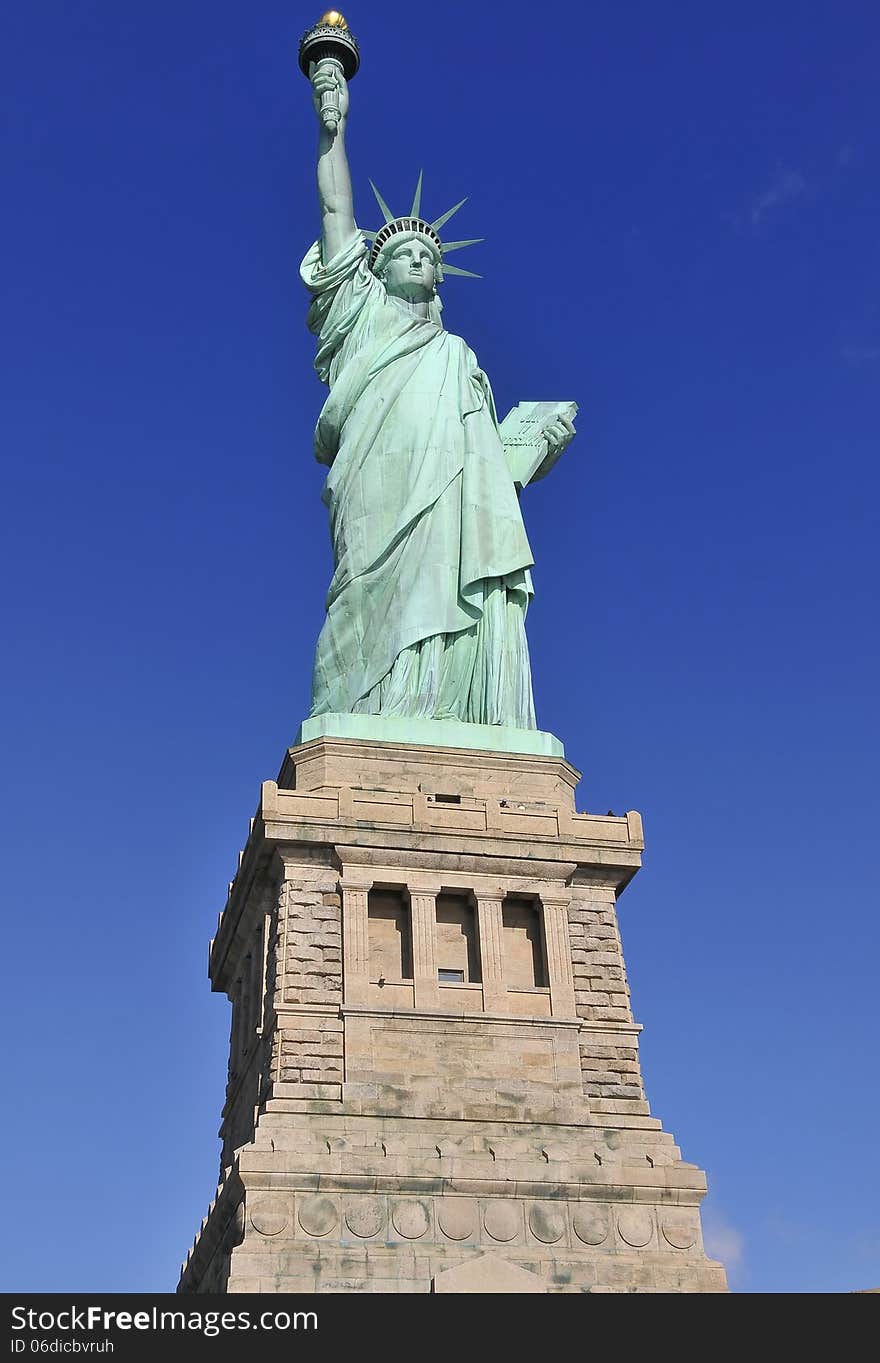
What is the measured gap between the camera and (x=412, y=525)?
29.2 metres

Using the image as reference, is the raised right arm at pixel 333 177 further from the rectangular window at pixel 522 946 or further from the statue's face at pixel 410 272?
the rectangular window at pixel 522 946

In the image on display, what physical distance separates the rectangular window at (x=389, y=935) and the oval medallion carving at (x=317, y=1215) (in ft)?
11.4

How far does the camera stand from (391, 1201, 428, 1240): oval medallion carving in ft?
72.6

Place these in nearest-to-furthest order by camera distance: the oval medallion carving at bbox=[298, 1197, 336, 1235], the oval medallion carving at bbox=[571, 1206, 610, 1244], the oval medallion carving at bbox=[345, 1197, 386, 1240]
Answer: the oval medallion carving at bbox=[298, 1197, 336, 1235], the oval medallion carving at bbox=[345, 1197, 386, 1240], the oval medallion carving at bbox=[571, 1206, 610, 1244]

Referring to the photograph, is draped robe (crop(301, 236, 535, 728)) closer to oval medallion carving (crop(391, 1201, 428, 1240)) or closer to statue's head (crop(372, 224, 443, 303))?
statue's head (crop(372, 224, 443, 303))

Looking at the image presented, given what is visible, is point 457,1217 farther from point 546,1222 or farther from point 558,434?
point 558,434

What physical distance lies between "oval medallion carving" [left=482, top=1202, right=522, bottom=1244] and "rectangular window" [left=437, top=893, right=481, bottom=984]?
3.40m

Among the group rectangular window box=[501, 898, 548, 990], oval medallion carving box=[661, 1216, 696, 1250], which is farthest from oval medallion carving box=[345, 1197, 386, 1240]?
rectangular window box=[501, 898, 548, 990]

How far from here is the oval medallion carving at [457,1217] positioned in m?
22.3

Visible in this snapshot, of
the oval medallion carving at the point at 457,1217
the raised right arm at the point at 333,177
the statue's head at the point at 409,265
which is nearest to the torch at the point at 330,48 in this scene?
the raised right arm at the point at 333,177

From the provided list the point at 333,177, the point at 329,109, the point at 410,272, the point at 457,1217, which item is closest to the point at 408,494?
the point at 410,272

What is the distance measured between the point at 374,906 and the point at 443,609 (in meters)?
5.54
